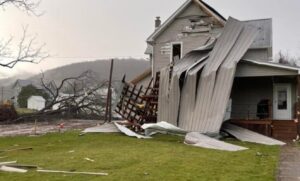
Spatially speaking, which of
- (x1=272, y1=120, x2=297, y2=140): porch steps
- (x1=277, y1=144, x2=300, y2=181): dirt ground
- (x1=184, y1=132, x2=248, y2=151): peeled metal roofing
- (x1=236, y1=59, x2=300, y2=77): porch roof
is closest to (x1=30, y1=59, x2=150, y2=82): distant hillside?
(x1=236, y1=59, x2=300, y2=77): porch roof

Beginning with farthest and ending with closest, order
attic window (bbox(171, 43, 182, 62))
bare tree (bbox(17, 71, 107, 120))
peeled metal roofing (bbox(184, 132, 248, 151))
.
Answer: bare tree (bbox(17, 71, 107, 120))
attic window (bbox(171, 43, 182, 62))
peeled metal roofing (bbox(184, 132, 248, 151))

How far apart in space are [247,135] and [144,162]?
7.60 metres

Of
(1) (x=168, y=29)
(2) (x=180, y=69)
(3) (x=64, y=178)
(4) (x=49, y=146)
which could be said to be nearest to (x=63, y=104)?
(1) (x=168, y=29)

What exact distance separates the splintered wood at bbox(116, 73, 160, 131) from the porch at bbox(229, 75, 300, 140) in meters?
3.85

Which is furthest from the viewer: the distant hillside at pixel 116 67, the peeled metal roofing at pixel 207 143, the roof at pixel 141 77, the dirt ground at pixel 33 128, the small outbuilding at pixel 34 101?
the small outbuilding at pixel 34 101

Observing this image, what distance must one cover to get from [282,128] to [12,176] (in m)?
12.6

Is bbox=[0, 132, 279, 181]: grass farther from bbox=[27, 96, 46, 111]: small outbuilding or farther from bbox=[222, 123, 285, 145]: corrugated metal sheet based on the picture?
bbox=[27, 96, 46, 111]: small outbuilding

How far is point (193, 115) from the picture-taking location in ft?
55.6

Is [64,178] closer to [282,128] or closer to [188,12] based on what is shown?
[282,128]

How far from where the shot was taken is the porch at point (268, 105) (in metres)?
17.2

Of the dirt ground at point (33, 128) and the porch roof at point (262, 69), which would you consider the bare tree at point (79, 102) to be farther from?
the porch roof at point (262, 69)

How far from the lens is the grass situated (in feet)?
26.0

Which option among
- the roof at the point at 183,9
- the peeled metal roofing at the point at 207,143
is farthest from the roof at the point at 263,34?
the peeled metal roofing at the point at 207,143

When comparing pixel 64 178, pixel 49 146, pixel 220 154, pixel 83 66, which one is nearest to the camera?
pixel 64 178
